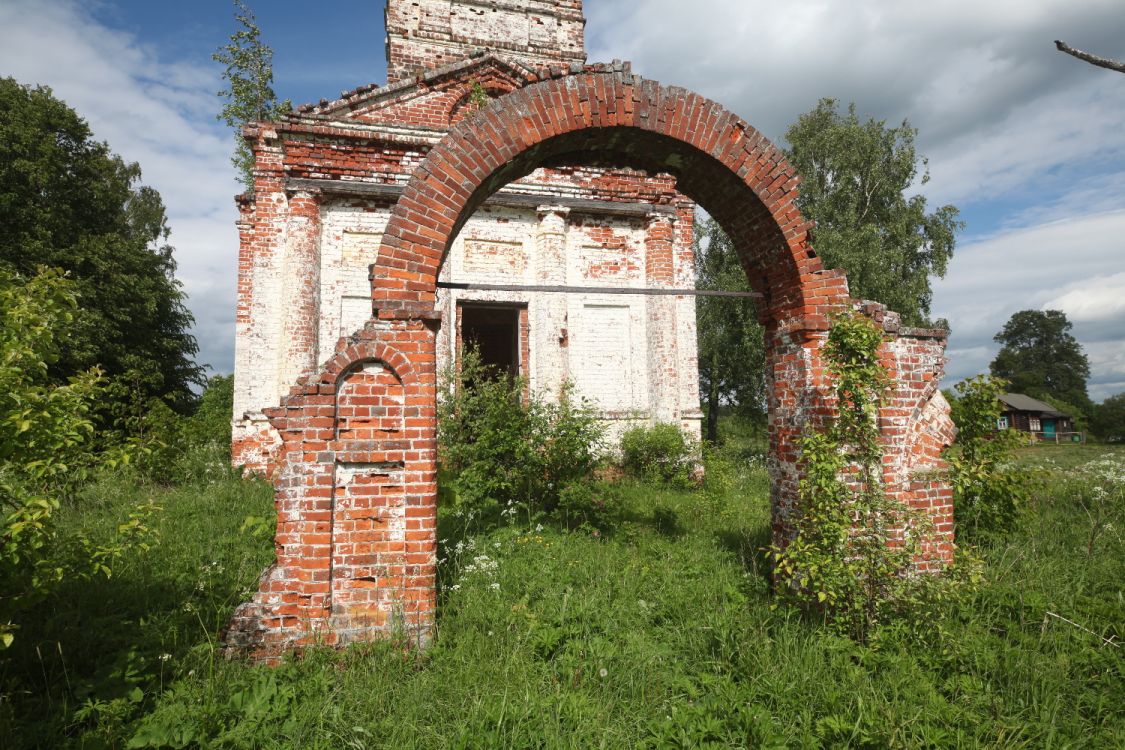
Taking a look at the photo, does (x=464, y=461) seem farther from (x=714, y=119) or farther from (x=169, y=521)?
(x=714, y=119)

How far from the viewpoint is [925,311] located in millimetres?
19359

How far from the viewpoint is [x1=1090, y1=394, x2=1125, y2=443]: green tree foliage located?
151ft

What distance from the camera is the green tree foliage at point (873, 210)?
18500 mm

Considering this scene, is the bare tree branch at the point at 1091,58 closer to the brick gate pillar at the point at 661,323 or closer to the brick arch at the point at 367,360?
the brick arch at the point at 367,360

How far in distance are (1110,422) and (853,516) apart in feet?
204

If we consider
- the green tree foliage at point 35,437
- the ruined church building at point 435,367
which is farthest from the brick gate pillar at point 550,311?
the green tree foliage at point 35,437

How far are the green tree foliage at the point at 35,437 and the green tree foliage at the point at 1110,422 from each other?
62551 millimetres

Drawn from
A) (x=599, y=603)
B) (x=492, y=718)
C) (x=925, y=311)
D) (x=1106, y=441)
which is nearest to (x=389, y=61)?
(x=599, y=603)

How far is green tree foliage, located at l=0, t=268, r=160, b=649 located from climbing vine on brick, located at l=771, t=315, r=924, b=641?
4162mm

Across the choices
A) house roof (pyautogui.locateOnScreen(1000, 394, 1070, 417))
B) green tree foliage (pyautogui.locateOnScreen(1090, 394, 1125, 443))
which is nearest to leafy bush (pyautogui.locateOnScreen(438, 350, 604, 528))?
house roof (pyautogui.locateOnScreen(1000, 394, 1070, 417))

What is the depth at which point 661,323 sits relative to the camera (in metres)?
11.0

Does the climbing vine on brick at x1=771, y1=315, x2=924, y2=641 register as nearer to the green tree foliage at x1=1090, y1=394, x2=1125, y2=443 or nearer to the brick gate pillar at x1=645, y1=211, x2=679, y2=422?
the brick gate pillar at x1=645, y1=211, x2=679, y2=422

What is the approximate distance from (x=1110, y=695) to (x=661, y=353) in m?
8.11

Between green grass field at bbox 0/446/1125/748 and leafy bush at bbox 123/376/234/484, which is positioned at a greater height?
leafy bush at bbox 123/376/234/484
